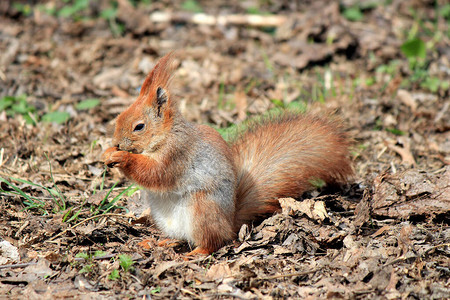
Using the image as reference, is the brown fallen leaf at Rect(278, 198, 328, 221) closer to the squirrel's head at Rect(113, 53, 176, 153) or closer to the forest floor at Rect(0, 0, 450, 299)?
the forest floor at Rect(0, 0, 450, 299)

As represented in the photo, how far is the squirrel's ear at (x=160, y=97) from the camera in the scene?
10.8ft

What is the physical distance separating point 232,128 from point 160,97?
4.03 ft

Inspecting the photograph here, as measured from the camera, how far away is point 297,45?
6777 millimetres

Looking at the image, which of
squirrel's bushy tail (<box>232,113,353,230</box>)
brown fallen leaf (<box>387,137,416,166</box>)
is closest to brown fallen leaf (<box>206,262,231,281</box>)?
squirrel's bushy tail (<box>232,113,353,230</box>)

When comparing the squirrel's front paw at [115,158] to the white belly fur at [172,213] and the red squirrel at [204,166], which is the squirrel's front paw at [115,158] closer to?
the red squirrel at [204,166]

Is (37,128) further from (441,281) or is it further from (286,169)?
(441,281)

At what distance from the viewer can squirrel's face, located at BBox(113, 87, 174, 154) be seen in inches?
128

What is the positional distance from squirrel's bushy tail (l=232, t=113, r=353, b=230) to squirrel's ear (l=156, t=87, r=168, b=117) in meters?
0.79

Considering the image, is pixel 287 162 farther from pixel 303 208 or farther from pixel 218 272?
pixel 218 272

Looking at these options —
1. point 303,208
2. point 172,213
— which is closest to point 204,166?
point 172,213

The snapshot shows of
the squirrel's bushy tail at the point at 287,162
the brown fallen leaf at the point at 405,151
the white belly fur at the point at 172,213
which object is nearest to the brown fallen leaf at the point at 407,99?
the brown fallen leaf at the point at 405,151

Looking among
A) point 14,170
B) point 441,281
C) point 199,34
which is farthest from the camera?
point 199,34

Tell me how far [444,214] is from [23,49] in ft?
18.8

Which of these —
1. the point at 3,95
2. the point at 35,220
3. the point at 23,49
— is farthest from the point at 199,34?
the point at 35,220
